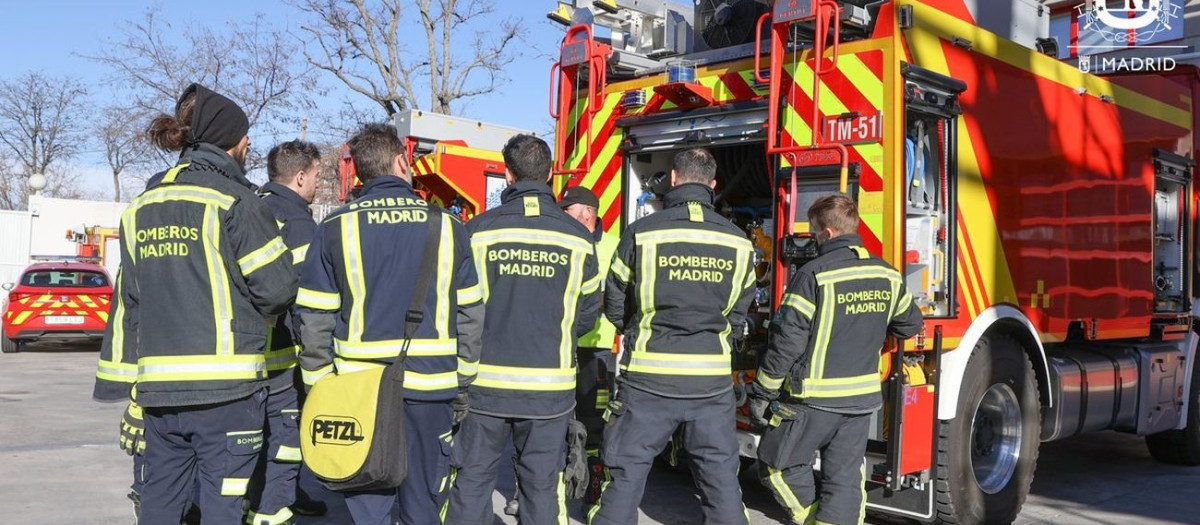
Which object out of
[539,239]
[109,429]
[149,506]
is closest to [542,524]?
[539,239]

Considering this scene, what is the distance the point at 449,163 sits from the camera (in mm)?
10242

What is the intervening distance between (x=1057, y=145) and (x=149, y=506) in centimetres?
507

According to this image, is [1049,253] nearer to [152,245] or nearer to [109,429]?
[152,245]

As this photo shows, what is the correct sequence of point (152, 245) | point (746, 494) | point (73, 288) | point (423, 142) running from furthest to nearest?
point (73, 288)
point (423, 142)
point (746, 494)
point (152, 245)

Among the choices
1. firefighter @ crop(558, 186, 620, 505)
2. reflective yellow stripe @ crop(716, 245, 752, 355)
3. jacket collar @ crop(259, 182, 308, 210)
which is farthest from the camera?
firefighter @ crop(558, 186, 620, 505)

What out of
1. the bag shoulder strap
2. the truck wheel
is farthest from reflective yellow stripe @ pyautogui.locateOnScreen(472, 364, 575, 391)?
the truck wheel

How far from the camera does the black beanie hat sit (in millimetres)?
3559

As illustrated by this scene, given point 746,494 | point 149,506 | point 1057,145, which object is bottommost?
point 746,494

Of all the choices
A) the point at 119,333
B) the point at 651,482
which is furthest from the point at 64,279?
the point at 119,333

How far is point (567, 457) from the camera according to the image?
14.2ft

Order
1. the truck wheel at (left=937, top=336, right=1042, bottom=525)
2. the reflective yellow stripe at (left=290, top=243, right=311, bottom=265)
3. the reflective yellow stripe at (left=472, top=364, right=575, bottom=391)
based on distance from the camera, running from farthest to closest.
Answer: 1. the truck wheel at (left=937, top=336, right=1042, bottom=525)
2. the reflective yellow stripe at (left=290, top=243, right=311, bottom=265)
3. the reflective yellow stripe at (left=472, top=364, right=575, bottom=391)

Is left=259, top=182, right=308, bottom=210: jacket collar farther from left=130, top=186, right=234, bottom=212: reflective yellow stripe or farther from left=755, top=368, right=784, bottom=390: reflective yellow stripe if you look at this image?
left=755, top=368, right=784, bottom=390: reflective yellow stripe

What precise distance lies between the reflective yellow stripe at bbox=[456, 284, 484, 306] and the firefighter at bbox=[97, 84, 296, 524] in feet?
1.90

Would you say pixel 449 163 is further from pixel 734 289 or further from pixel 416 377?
pixel 416 377
